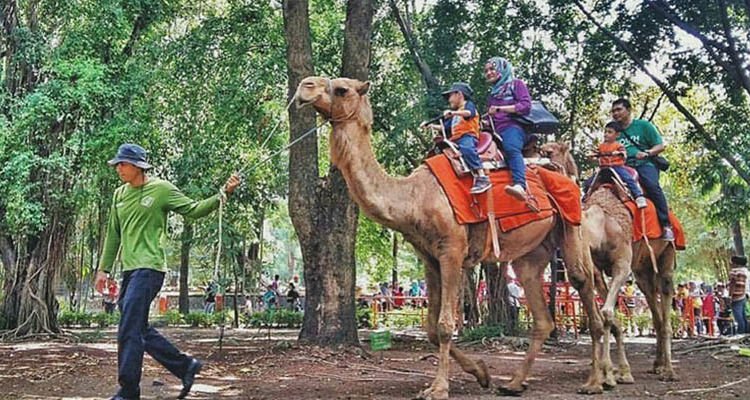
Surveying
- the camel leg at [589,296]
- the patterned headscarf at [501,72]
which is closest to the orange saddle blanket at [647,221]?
the camel leg at [589,296]

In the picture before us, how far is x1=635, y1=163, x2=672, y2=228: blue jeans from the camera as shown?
919cm

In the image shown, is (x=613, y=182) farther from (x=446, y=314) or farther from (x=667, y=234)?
(x=446, y=314)

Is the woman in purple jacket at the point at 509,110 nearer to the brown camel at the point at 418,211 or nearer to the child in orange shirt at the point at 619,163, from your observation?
the brown camel at the point at 418,211

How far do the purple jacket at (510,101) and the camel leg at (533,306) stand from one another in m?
1.47

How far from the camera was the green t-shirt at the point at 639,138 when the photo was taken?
9477mm

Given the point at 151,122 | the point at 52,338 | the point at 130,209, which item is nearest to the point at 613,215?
the point at 130,209

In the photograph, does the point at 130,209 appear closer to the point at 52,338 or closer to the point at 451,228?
the point at 451,228

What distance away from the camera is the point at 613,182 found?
891 centimetres

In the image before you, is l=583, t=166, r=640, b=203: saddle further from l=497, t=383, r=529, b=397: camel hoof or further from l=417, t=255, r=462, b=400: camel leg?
l=417, t=255, r=462, b=400: camel leg

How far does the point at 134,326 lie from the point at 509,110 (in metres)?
3.99

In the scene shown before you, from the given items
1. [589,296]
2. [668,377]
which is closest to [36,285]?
[589,296]

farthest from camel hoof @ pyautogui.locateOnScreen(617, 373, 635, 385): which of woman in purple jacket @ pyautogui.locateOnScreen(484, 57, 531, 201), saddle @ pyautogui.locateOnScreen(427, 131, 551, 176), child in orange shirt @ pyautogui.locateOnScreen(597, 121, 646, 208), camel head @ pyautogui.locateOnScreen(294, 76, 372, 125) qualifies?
camel head @ pyautogui.locateOnScreen(294, 76, 372, 125)

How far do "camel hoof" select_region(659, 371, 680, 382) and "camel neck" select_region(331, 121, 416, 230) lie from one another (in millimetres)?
3932

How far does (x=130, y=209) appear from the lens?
6449mm
